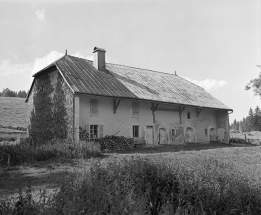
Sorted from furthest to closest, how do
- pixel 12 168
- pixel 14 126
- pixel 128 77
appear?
1. pixel 14 126
2. pixel 128 77
3. pixel 12 168

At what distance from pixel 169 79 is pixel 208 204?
22.9m

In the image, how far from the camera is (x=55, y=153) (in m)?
12.4

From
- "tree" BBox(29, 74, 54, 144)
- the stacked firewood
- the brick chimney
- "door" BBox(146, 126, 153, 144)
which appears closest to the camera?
the stacked firewood

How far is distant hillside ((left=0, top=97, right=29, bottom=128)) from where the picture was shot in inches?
1379

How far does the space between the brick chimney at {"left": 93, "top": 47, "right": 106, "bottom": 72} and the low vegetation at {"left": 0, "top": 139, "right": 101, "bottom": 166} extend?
908 centimetres

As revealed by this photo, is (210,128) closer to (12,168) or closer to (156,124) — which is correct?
(156,124)

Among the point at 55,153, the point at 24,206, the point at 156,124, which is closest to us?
the point at 24,206

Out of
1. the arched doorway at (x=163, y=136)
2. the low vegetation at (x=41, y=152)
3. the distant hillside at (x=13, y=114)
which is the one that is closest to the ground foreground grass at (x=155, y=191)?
the low vegetation at (x=41, y=152)

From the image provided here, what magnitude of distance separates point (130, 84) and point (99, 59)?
3308mm

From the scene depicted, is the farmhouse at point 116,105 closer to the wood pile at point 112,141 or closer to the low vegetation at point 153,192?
the wood pile at point 112,141

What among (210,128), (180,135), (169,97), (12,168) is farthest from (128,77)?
(12,168)

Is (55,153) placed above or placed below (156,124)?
below

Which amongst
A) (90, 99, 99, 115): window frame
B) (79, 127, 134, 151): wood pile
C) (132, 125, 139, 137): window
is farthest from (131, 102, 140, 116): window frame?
(90, 99, 99, 115): window frame

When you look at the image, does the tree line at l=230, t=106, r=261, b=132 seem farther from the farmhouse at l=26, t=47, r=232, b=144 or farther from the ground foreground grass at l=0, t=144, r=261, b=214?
the ground foreground grass at l=0, t=144, r=261, b=214
